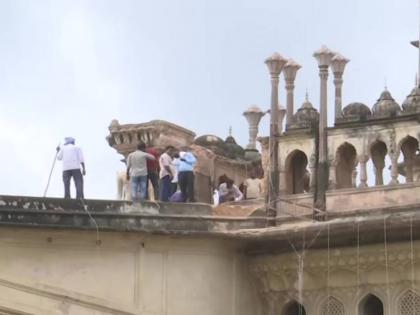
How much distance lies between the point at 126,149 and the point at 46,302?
5.19 metres

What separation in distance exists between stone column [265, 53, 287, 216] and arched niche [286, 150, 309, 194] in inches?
6.2

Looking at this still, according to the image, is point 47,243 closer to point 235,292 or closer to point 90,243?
point 90,243

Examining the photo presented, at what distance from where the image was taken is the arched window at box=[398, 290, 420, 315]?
20281mm

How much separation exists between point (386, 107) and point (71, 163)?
12.9 ft

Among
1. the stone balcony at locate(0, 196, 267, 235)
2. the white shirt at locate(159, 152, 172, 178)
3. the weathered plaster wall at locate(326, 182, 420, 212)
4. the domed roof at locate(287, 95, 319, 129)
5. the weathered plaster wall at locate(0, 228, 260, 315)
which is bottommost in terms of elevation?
the weathered plaster wall at locate(0, 228, 260, 315)

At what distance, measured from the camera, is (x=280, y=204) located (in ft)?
70.6

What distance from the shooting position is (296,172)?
71.7ft

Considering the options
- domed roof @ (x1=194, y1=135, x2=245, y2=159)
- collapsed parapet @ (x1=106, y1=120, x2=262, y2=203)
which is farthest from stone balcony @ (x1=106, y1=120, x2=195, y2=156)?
domed roof @ (x1=194, y1=135, x2=245, y2=159)

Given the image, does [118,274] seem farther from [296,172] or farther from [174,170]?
[296,172]

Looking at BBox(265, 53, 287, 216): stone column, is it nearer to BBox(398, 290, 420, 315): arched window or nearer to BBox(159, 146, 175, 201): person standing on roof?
BBox(159, 146, 175, 201): person standing on roof

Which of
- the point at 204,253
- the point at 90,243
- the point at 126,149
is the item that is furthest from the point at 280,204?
the point at 126,149

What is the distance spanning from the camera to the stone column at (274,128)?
21.7 meters

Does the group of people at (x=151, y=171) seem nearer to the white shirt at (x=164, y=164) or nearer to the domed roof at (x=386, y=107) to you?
the white shirt at (x=164, y=164)

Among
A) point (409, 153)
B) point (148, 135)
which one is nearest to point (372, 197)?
point (409, 153)
